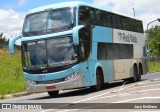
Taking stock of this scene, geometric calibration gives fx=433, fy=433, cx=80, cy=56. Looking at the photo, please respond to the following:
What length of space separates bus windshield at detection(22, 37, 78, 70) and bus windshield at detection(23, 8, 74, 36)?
1.61ft

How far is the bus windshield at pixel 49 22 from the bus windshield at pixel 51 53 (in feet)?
1.61

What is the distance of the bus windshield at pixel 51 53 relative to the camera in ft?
59.4

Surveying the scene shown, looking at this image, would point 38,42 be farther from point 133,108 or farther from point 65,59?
point 133,108

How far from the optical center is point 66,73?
1798cm

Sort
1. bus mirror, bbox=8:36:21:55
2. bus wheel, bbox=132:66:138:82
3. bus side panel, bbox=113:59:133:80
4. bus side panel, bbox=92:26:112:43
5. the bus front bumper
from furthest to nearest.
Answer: bus wheel, bbox=132:66:138:82 → bus side panel, bbox=113:59:133:80 → bus side panel, bbox=92:26:112:43 → bus mirror, bbox=8:36:21:55 → the bus front bumper

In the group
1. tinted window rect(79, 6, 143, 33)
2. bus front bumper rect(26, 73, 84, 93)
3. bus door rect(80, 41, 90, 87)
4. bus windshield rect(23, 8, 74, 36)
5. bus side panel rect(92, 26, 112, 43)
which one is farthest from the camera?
bus side panel rect(92, 26, 112, 43)

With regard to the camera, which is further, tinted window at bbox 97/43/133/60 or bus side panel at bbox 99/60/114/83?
bus side panel at bbox 99/60/114/83

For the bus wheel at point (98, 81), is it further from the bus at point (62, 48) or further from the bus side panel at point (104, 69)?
the bus side panel at point (104, 69)

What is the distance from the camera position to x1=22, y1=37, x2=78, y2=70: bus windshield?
18.1m

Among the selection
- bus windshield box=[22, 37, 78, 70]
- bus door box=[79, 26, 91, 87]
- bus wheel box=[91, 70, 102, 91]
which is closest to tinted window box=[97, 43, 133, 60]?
bus wheel box=[91, 70, 102, 91]

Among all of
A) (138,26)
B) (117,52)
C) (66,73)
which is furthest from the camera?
(138,26)

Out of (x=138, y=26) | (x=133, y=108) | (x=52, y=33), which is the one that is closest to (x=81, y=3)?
(x=52, y=33)

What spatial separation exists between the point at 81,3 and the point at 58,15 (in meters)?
1.38

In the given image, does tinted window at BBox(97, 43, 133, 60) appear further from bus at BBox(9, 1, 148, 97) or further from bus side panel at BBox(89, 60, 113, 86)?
bus side panel at BBox(89, 60, 113, 86)
